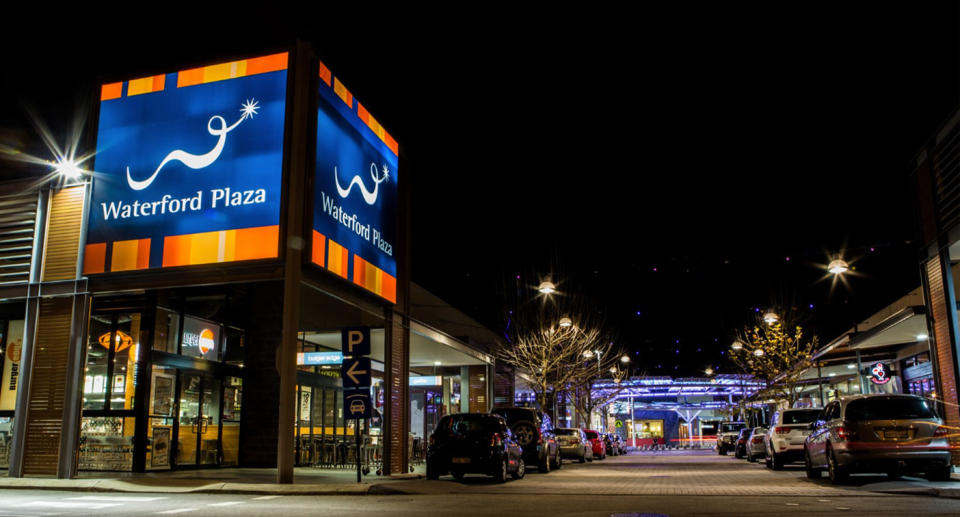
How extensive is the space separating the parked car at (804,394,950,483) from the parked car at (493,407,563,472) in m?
9.32

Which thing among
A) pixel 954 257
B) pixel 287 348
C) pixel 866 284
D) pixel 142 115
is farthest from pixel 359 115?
pixel 866 284

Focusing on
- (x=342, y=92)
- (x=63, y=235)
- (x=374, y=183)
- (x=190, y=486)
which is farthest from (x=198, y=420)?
(x=342, y=92)

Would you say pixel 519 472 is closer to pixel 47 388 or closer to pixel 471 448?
pixel 471 448

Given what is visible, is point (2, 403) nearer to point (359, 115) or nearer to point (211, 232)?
point (211, 232)

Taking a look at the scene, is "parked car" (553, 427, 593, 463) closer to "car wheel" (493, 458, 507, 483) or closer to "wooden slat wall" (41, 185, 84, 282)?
"car wheel" (493, 458, 507, 483)

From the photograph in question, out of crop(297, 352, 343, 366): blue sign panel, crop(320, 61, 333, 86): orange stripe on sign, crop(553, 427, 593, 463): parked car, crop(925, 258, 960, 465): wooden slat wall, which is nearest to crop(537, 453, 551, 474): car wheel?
crop(297, 352, 343, 366): blue sign panel

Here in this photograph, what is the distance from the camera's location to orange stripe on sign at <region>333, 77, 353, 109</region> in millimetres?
18266

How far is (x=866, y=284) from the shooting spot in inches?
1427

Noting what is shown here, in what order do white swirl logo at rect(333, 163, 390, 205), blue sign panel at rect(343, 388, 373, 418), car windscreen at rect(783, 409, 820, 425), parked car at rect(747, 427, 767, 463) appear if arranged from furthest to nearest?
parked car at rect(747, 427, 767, 463), car windscreen at rect(783, 409, 820, 425), white swirl logo at rect(333, 163, 390, 205), blue sign panel at rect(343, 388, 373, 418)

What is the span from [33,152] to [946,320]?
21.7 m

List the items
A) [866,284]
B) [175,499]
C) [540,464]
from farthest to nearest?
[866,284] < [540,464] < [175,499]

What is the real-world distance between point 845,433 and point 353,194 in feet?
39.2

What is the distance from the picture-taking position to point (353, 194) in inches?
741

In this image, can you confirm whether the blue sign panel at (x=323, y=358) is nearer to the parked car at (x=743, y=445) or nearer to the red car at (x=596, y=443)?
the parked car at (x=743, y=445)
